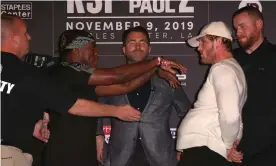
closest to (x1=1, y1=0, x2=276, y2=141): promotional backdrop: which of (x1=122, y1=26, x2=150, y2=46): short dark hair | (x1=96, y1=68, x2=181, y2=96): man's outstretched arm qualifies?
(x1=122, y1=26, x2=150, y2=46): short dark hair

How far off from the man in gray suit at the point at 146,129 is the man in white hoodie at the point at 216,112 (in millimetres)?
686

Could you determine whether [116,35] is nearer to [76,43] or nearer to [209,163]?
[76,43]

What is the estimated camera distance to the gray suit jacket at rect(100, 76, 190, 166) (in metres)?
3.62

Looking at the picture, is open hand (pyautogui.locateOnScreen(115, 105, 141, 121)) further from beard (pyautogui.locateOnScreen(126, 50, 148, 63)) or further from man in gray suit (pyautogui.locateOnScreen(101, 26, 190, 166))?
beard (pyautogui.locateOnScreen(126, 50, 148, 63))

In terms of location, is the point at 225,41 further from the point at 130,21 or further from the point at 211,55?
the point at 130,21

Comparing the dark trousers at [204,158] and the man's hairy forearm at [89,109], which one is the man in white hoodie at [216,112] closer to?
the dark trousers at [204,158]

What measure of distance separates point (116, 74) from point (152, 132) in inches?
32.8

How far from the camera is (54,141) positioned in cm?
306

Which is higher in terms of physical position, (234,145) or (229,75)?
(229,75)

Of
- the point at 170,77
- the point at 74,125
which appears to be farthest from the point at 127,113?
the point at 170,77

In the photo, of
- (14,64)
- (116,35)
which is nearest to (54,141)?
(14,64)

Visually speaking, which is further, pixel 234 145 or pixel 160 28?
pixel 160 28

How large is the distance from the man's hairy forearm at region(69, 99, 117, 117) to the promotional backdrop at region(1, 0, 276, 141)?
1.47 m

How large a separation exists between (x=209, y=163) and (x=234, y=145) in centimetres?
17
